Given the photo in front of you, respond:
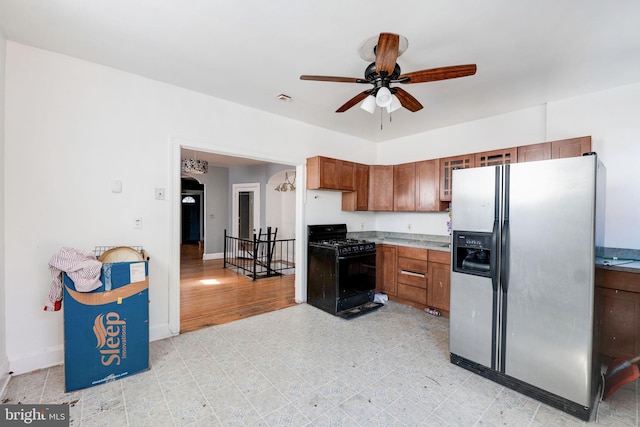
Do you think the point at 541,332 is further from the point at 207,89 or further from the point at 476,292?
the point at 207,89

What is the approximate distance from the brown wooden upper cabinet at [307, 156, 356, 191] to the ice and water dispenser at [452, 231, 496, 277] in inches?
79.7

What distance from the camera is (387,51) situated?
71.1 inches

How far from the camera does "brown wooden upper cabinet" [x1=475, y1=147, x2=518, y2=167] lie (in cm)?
330

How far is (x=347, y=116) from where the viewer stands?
3814 millimetres

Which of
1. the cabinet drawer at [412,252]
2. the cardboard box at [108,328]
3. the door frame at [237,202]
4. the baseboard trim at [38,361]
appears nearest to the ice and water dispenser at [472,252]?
the cabinet drawer at [412,252]

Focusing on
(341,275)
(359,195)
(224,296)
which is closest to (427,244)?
(359,195)

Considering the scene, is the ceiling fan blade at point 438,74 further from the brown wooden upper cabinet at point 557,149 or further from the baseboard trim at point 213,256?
the baseboard trim at point 213,256

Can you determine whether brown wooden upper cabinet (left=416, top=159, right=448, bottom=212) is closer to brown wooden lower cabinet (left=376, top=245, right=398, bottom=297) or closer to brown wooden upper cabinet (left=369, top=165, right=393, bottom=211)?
brown wooden upper cabinet (left=369, top=165, right=393, bottom=211)

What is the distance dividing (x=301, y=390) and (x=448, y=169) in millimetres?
3283

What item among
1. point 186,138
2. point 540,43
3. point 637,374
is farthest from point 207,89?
point 637,374

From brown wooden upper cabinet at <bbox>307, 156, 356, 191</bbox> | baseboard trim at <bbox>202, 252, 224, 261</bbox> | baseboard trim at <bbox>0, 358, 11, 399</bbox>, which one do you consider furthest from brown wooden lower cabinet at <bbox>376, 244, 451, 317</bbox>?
baseboard trim at <bbox>202, 252, 224, 261</bbox>

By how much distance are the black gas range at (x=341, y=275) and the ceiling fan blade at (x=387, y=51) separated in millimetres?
2279

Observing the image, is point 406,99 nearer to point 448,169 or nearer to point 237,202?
point 448,169

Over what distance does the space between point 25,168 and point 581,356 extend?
14.6 feet
